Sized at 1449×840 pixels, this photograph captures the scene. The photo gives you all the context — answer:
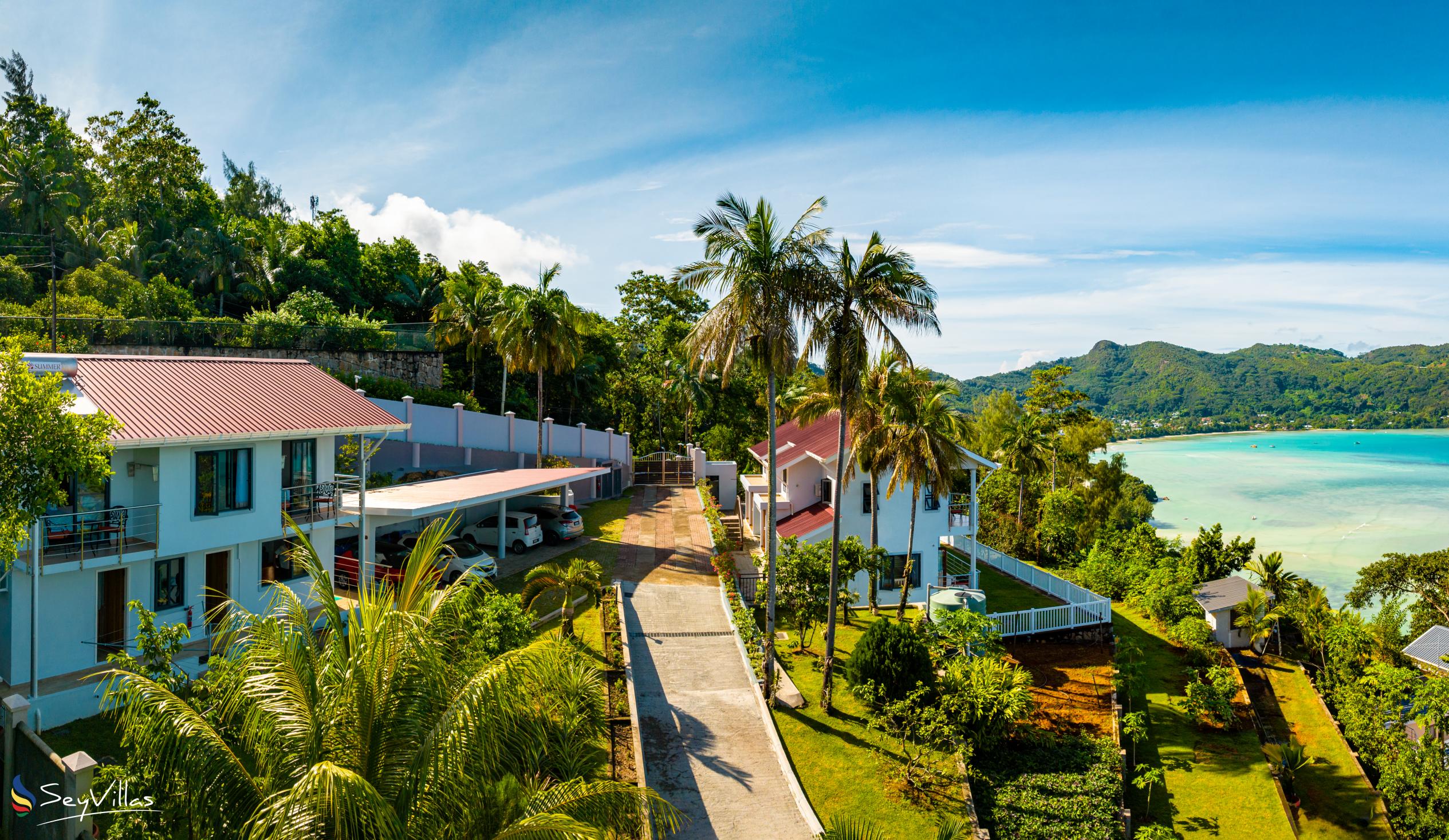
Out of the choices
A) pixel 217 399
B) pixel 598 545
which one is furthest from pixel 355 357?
pixel 217 399

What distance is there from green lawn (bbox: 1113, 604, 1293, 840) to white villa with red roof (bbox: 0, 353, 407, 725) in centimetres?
2122

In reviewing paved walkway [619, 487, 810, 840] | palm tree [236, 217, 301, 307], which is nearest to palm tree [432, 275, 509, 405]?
palm tree [236, 217, 301, 307]

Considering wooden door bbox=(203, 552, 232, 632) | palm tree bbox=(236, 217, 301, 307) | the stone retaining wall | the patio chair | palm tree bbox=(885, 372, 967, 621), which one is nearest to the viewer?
the patio chair

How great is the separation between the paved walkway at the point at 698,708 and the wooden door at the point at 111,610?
10607mm

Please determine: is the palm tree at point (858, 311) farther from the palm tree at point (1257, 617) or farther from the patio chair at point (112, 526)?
the palm tree at point (1257, 617)

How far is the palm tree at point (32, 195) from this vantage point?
41469mm

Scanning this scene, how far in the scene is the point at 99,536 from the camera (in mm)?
15289

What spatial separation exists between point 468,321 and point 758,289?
26171mm

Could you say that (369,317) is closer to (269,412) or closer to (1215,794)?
(269,412)

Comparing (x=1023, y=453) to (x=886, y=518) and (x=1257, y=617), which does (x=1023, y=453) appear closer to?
(x=1257, y=617)

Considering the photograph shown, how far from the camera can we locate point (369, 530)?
73.3 ft

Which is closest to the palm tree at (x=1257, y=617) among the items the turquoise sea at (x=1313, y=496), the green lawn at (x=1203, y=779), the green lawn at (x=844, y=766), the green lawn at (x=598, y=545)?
the green lawn at (x=1203, y=779)

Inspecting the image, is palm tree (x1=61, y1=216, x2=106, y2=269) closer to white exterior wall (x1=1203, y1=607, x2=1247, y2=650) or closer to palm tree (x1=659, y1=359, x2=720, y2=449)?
palm tree (x1=659, y1=359, x2=720, y2=449)

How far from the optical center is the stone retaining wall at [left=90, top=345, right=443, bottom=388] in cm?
3247
